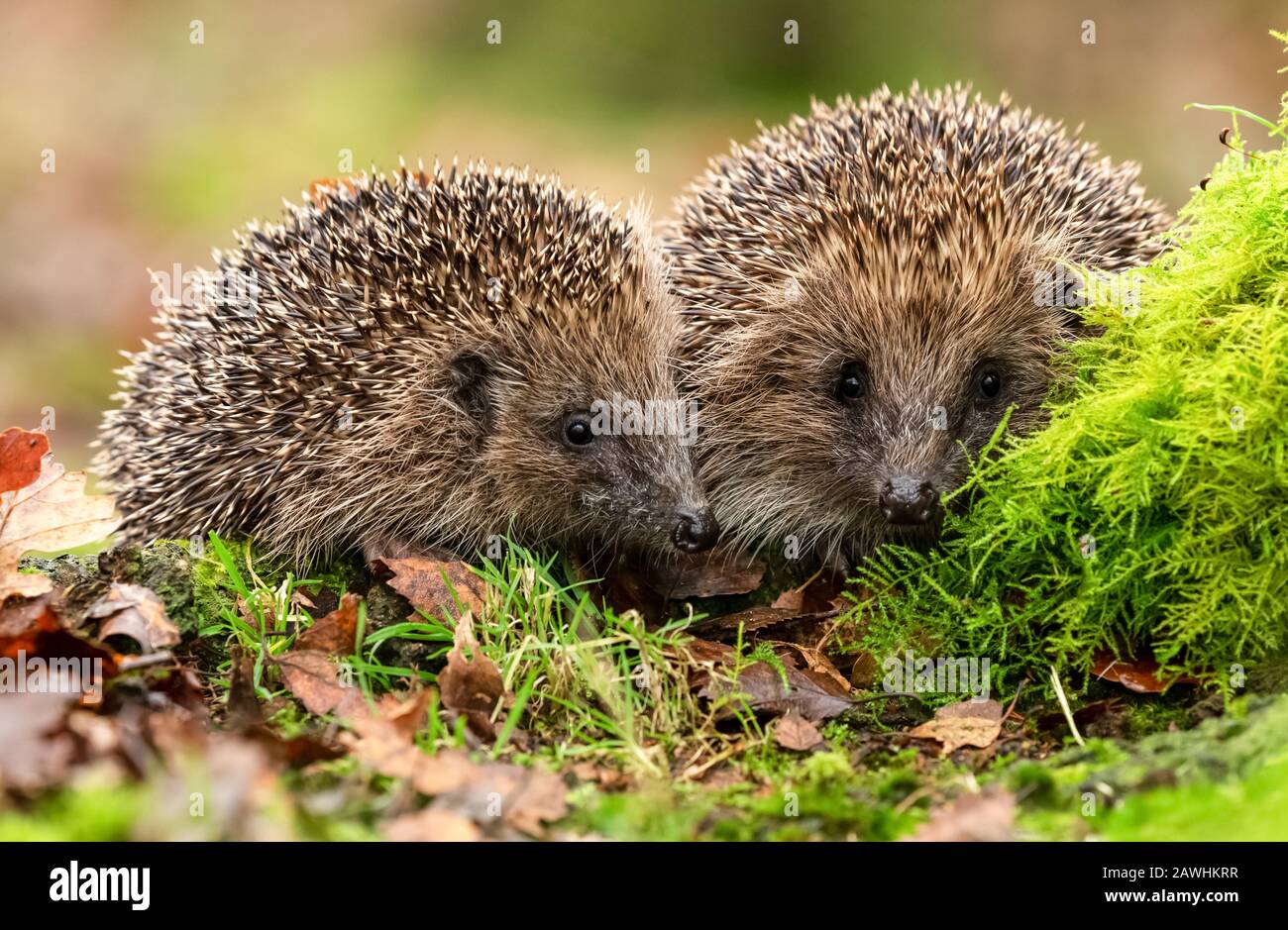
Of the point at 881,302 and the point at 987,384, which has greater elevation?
the point at 881,302

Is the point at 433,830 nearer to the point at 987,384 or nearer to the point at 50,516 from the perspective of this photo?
the point at 50,516

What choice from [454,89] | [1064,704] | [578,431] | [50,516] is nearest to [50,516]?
[50,516]

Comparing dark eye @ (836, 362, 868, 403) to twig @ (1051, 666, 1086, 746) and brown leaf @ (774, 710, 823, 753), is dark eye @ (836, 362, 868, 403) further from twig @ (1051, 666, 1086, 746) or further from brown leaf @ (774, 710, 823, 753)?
brown leaf @ (774, 710, 823, 753)

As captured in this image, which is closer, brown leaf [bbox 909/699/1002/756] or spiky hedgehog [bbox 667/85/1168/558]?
brown leaf [bbox 909/699/1002/756]

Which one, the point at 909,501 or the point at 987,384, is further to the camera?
the point at 987,384

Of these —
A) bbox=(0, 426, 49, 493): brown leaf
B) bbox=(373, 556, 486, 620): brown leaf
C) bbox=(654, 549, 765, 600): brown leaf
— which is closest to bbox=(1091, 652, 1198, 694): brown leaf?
bbox=(654, 549, 765, 600): brown leaf

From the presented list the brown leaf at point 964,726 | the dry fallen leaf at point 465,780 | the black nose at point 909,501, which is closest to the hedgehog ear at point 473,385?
the black nose at point 909,501
